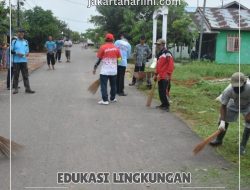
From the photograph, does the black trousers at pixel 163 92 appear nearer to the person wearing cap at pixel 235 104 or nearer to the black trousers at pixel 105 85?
the black trousers at pixel 105 85

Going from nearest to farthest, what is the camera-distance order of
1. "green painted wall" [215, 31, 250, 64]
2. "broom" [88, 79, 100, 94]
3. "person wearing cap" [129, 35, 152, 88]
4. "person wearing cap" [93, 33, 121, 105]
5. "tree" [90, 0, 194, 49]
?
"person wearing cap" [93, 33, 121, 105] → "broom" [88, 79, 100, 94] → "person wearing cap" [129, 35, 152, 88] → "tree" [90, 0, 194, 49] → "green painted wall" [215, 31, 250, 64]

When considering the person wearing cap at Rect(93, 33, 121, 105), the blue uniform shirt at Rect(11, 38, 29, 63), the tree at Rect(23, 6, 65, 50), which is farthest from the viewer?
the tree at Rect(23, 6, 65, 50)

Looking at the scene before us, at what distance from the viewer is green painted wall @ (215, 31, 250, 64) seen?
33.5 m

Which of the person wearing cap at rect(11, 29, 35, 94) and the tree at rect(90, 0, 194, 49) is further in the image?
the tree at rect(90, 0, 194, 49)

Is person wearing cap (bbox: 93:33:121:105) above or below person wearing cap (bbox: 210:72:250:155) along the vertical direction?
above

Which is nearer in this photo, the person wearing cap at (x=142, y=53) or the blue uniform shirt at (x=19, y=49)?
the blue uniform shirt at (x=19, y=49)

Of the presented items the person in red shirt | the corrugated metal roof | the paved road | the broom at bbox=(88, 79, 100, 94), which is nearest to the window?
the corrugated metal roof

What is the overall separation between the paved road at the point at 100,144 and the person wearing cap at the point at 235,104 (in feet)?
1.64

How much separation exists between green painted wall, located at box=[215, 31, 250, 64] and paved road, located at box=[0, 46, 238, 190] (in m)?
22.2

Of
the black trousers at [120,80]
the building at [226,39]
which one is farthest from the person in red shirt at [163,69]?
the building at [226,39]

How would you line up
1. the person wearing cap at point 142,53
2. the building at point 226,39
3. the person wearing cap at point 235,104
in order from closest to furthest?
1. the person wearing cap at point 235,104
2. the person wearing cap at point 142,53
3. the building at point 226,39

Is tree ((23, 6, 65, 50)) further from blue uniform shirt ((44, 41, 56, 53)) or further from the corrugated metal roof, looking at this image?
blue uniform shirt ((44, 41, 56, 53))

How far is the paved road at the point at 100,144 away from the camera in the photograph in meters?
6.09

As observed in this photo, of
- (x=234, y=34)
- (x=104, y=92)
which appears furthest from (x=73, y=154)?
(x=234, y=34)
